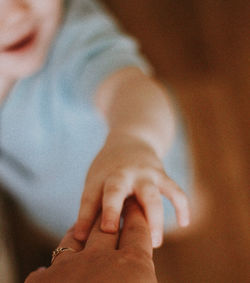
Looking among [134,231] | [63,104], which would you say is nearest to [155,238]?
[134,231]

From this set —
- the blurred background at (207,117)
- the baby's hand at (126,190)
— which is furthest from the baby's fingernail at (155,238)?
the blurred background at (207,117)

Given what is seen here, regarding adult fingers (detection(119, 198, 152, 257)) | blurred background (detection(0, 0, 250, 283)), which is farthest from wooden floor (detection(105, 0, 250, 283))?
adult fingers (detection(119, 198, 152, 257))

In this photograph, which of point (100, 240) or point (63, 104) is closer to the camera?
point (100, 240)

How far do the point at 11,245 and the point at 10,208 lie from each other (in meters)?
0.05

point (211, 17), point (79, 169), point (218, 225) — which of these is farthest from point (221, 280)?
point (211, 17)

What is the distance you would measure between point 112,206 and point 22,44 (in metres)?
0.18

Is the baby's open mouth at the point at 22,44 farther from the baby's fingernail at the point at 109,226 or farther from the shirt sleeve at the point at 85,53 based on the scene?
the baby's fingernail at the point at 109,226

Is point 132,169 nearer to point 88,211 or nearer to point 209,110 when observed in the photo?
point 88,211

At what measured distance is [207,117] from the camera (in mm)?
431

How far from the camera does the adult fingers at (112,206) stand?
7.7 inches

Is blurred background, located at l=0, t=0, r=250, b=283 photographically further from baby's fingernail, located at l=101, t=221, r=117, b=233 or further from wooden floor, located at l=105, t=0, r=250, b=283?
baby's fingernail, located at l=101, t=221, r=117, b=233

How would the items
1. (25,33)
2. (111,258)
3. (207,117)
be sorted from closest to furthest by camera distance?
(111,258) < (25,33) < (207,117)

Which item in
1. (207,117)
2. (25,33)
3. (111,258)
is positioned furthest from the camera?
(207,117)

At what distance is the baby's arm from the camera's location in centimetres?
20
